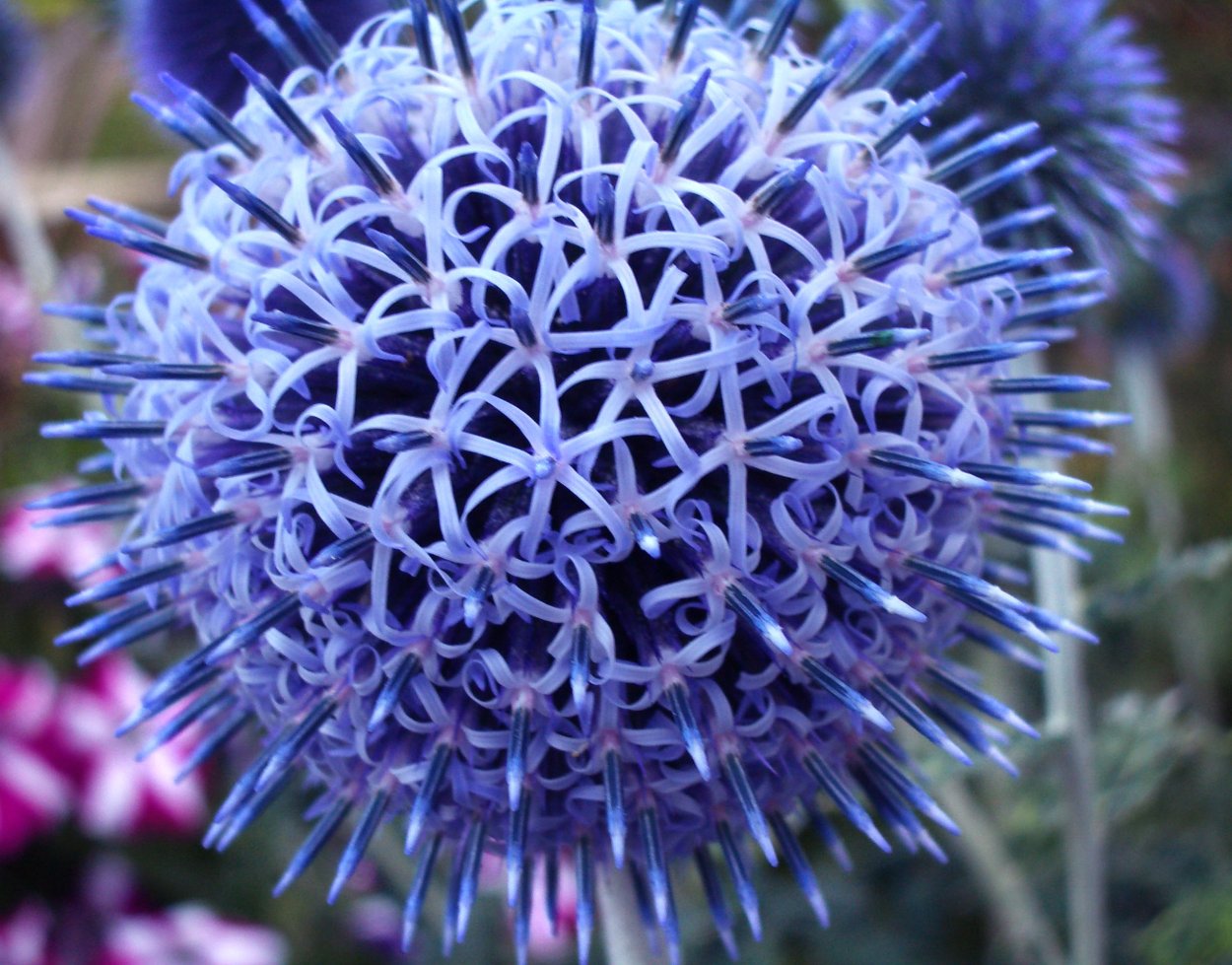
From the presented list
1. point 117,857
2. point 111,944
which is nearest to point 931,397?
point 111,944

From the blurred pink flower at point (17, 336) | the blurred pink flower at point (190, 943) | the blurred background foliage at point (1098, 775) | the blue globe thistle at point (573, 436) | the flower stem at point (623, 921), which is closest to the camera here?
the blue globe thistle at point (573, 436)

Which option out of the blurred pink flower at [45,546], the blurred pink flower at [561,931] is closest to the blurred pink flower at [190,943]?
the blurred pink flower at [561,931]

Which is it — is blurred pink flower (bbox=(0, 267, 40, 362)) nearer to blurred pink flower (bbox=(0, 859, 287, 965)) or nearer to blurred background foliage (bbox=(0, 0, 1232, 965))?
blurred background foliage (bbox=(0, 0, 1232, 965))

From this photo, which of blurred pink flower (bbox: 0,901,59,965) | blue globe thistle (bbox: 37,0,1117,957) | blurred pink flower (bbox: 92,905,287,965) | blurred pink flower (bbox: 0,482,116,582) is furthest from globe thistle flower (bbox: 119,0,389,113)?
blurred pink flower (bbox: 0,901,59,965)

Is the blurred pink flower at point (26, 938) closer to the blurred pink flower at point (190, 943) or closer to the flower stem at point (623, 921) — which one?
the blurred pink flower at point (190, 943)

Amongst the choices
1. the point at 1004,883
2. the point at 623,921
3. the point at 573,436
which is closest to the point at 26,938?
the point at 623,921
